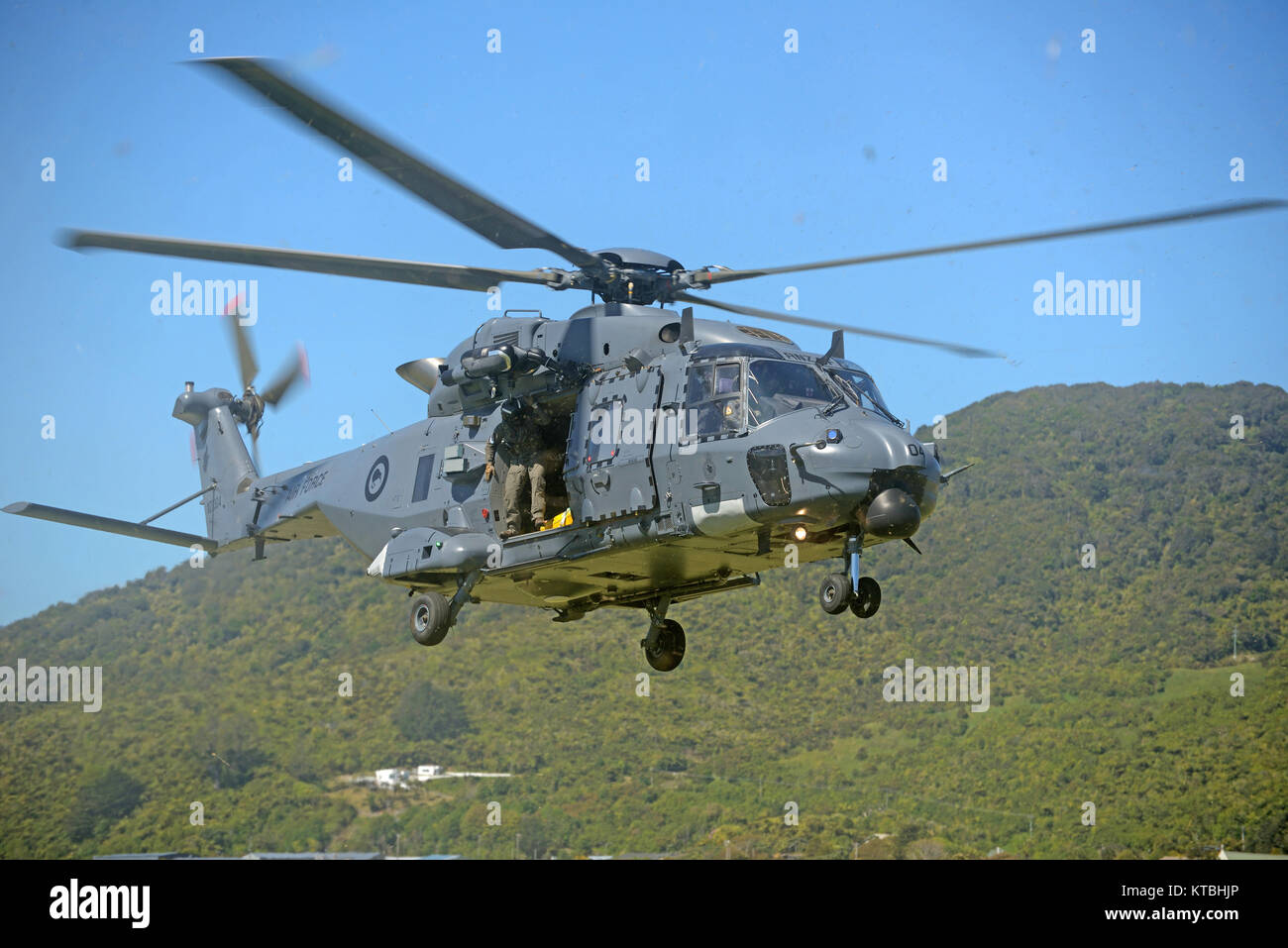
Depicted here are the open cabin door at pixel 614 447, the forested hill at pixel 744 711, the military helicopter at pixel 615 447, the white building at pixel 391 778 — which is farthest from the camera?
the white building at pixel 391 778

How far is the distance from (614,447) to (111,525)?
6.74 metres

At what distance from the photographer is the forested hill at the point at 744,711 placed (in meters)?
44.1

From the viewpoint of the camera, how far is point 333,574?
59312mm

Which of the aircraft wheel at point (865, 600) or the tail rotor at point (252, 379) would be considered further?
the tail rotor at point (252, 379)

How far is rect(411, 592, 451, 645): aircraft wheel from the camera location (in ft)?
44.1

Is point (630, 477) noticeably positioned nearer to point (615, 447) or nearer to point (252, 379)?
point (615, 447)

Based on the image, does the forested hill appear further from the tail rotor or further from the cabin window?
the cabin window

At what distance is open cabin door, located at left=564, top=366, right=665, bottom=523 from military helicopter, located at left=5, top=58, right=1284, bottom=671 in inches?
0.8

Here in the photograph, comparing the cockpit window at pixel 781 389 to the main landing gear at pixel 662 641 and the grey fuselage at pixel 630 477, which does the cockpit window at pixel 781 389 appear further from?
the main landing gear at pixel 662 641

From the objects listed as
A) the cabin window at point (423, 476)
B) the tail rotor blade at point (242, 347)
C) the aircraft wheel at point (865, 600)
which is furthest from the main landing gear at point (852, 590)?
the tail rotor blade at point (242, 347)

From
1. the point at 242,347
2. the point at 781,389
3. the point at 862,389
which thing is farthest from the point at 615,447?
the point at 242,347

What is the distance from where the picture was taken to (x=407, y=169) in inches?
418
